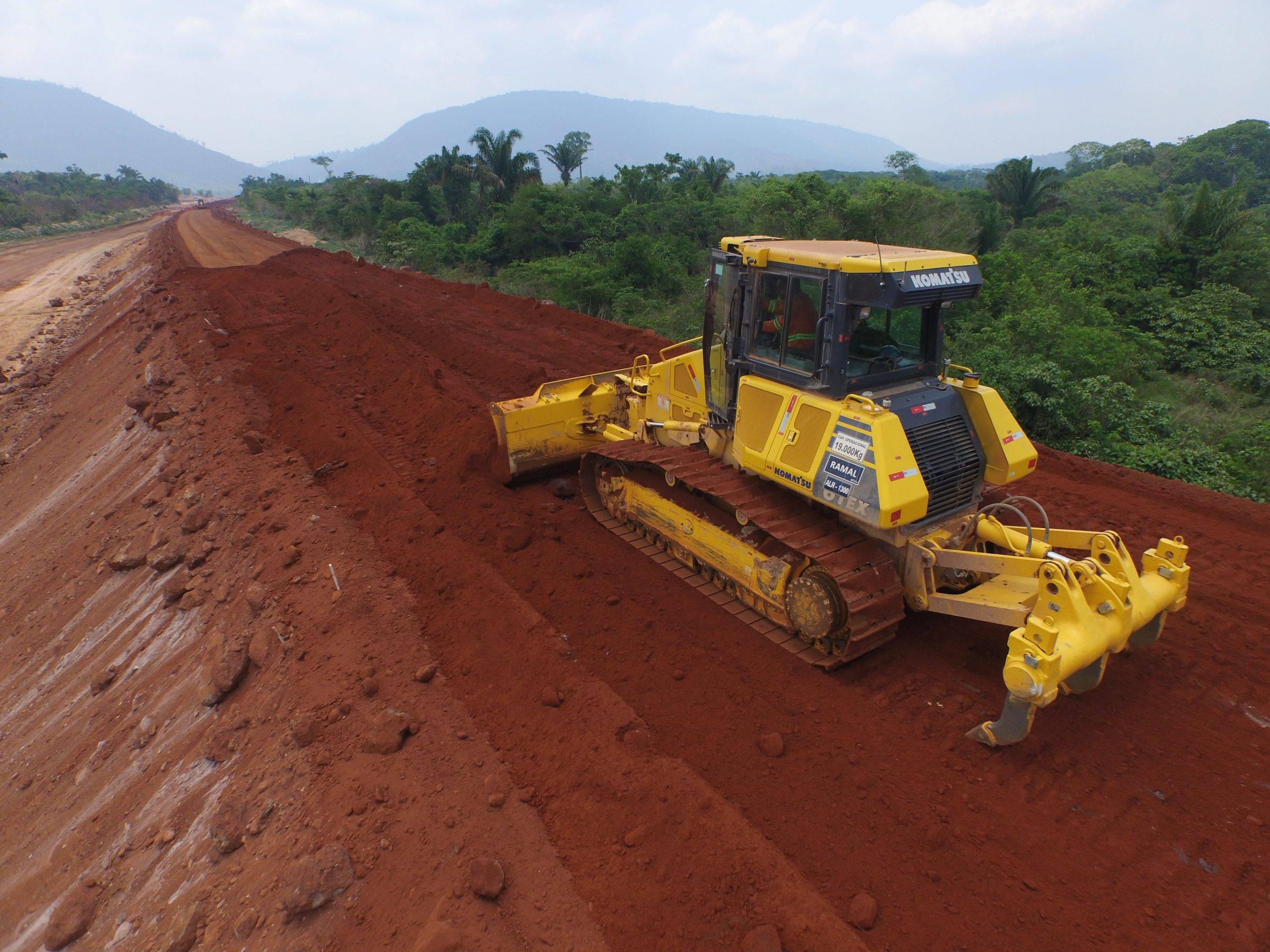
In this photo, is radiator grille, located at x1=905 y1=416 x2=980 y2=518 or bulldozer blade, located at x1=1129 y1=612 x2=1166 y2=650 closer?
bulldozer blade, located at x1=1129 y1=612 x2=1166 y2=650

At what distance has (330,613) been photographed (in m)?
5.79

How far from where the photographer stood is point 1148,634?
501cm

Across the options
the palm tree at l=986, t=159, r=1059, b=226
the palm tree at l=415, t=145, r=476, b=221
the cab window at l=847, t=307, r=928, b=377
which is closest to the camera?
the cab window at l=847, t=307, r=928, b=377

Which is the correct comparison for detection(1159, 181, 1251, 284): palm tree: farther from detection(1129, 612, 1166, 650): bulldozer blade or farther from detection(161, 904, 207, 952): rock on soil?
detection(161, 904, 207, 952): rock on soil

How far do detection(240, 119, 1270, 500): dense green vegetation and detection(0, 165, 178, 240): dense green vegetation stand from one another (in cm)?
2201

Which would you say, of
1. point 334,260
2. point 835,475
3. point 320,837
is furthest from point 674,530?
point 334,260

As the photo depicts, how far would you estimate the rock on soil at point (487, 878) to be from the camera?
144 inches

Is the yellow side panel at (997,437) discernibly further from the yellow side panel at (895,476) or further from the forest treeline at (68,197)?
the forest treeline at (68,197)

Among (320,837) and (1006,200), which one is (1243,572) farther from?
(1006,200)

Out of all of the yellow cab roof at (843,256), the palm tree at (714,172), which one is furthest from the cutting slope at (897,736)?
the palm tree at (714,172)

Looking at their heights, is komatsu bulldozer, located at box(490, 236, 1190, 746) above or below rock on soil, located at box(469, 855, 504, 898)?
above

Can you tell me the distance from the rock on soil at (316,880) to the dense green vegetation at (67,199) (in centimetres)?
5131

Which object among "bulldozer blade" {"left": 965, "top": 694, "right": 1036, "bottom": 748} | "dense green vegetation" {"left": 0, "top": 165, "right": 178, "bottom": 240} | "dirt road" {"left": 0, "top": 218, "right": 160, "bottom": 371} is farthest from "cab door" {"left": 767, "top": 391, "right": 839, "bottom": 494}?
"dense green vegetation" {"left": 0, "top": 165, "right": 178, "bottom": 240}

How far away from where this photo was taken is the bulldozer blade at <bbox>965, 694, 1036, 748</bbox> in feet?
14.0
